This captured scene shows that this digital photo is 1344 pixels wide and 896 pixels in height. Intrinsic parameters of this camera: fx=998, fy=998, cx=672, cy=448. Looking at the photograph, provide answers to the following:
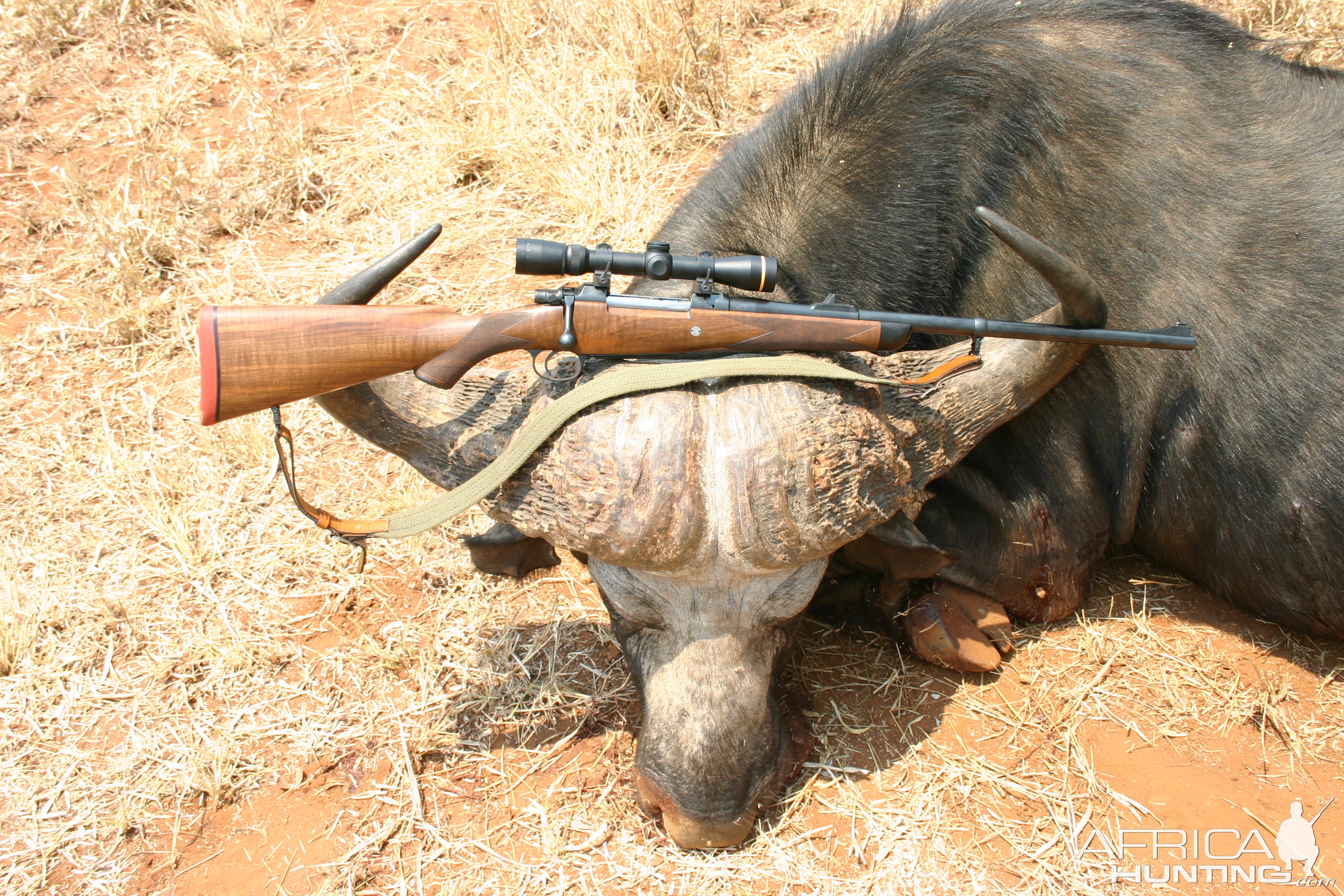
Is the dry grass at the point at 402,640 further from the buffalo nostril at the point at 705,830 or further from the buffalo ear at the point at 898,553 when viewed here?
the buffalo ear at the point at 898,553

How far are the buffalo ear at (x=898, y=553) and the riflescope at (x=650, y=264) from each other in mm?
894

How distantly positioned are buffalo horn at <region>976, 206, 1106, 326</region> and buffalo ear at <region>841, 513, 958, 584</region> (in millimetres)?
814

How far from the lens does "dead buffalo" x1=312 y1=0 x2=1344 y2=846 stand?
10.4ft

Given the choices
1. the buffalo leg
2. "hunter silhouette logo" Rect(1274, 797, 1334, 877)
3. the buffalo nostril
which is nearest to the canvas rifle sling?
the buffalo leg

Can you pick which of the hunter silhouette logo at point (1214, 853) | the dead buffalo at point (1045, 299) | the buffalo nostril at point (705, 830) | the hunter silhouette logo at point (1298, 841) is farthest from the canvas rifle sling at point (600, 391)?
the hunter silhouette logo at point (1298, 841)

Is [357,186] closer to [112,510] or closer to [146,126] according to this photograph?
[146,126]

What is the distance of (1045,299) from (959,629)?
127cm

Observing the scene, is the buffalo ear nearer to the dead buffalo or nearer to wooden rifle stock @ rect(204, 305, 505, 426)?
the dead buffalo

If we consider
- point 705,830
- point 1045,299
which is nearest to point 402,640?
point 705,830

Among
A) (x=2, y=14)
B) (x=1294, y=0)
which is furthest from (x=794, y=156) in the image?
(x=2, y=14)

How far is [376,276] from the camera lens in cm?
291

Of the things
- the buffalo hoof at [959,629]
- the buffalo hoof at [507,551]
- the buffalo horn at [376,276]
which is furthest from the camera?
the buffalo hoof at [959,629]

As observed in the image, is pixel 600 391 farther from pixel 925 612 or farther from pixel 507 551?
pixel 925 612

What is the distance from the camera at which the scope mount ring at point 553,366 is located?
2.92 m
